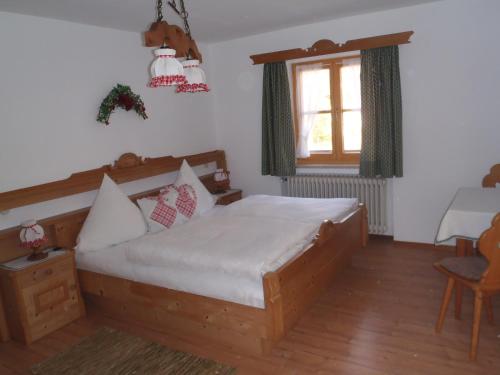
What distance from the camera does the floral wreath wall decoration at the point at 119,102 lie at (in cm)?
404

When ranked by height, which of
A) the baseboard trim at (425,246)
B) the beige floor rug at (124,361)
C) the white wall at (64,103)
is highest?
the white wall at (64,103)

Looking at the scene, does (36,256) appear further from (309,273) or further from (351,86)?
(351,86)

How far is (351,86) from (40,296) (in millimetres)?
3817

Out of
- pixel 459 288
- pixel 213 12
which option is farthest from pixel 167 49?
pixel 459 288

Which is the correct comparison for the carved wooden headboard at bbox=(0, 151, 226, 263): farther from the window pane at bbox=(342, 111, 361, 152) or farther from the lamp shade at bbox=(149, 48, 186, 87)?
the window pane at bbox=(342, 111, 361, 152)

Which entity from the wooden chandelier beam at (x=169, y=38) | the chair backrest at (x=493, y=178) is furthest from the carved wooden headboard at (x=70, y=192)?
the chair backrest at (x=493, y=178)

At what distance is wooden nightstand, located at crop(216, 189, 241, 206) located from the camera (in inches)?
200

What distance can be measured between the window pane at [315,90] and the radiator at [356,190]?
0.84 m

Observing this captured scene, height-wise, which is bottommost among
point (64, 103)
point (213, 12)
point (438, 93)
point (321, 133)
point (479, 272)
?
point (479, 272)

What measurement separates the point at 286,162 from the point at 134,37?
88.9 inches

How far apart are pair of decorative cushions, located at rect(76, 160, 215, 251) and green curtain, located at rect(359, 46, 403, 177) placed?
1995mm

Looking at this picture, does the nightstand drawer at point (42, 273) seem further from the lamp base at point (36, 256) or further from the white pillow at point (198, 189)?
the white pillow at point (198, 189)

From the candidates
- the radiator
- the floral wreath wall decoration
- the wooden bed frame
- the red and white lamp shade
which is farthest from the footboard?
the floral wreath wall decoration

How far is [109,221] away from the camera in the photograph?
148 inches
